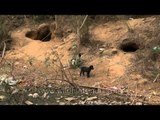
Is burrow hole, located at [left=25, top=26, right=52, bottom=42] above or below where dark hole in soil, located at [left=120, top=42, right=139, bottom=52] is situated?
above

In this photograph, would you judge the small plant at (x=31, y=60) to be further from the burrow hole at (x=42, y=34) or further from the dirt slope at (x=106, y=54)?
the burrow hole at (x=42, y=34)

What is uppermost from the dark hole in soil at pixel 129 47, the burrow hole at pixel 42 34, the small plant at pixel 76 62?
the burrow hole at pixel 42 34

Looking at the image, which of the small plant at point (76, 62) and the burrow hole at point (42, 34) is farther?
the burrow hole at point (42, 34)

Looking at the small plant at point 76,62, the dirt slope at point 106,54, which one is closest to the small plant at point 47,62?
the dirt slope at point 106,54

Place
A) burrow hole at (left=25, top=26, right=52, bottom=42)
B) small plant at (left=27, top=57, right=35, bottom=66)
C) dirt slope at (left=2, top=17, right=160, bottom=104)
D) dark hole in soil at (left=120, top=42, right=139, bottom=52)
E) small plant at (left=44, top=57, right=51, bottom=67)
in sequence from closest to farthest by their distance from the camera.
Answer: dirt slope at (left=2, top=17, right=160, bottom=104) → small plant at (left=44, top=57, right=51, bottom=67) → small plant at (left=27, top=57, right=35, bottom=66) → dark hole in soil at (left=120, top=42, right=139, bottom=52) → burrow hole at (left=25, top=26, right=52, bottom=42)

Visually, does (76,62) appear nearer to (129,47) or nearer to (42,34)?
(129,47)

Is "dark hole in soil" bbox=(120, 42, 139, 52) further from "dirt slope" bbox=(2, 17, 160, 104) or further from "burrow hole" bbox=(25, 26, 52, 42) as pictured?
"burrow hole" bbox=(25, 26, 52, 42)

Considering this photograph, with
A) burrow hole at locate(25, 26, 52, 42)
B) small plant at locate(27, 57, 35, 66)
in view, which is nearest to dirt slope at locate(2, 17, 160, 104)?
small plant at locate(27, 57, 35, 66)

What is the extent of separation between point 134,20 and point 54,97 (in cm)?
211

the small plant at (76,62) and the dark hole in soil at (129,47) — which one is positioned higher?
the dark hole in soil at (129,47)

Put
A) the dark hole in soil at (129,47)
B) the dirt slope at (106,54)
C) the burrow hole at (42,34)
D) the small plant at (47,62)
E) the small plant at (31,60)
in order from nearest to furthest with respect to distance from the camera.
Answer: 1. the dirt slope at (106,54)
2. the small plant at (47,62)
3. the small plant at (31,60)
4. the dark hole in soil at (129,47)
5. the burrow hole at (42,34)

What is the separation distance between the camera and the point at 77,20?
5.57 meters

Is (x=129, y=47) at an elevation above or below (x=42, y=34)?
below

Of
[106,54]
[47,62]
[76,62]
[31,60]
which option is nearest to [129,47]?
[106,54]
